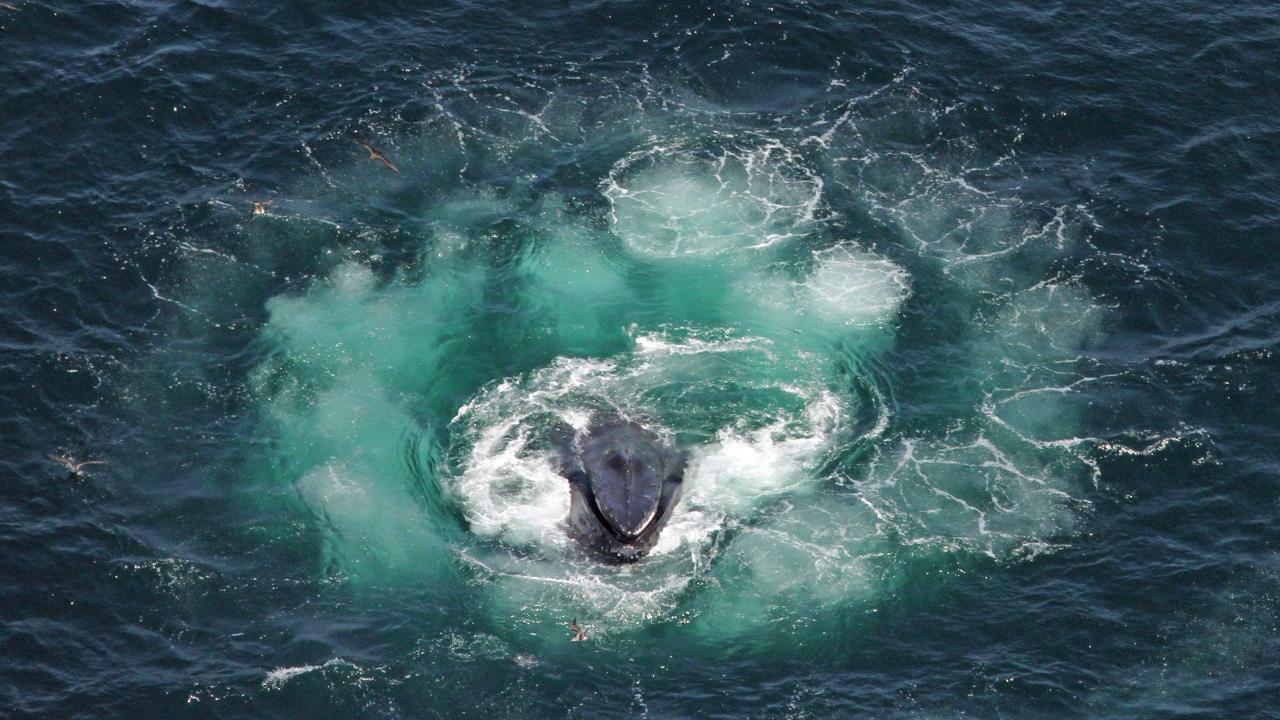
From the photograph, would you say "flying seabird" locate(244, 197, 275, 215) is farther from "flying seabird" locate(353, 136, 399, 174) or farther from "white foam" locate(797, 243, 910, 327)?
"white foam" locate(797, 243, 910, 327)

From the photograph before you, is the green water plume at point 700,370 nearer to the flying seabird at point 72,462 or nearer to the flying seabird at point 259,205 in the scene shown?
the flying seabird at point 259,205

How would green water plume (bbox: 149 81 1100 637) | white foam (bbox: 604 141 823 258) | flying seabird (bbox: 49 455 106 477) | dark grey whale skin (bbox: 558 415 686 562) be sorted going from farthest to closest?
white foam (bbox: 604 141 823 258)
flying seabird (bbox: 49 455 106 477)
green water plume (bbox: 149 81 1100 637)
dark grey whale skin (bbox: 558 415 686 562)

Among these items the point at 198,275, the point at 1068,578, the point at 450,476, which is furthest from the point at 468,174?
the point at 1068,578

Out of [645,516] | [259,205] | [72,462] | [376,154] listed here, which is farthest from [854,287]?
[72,462]

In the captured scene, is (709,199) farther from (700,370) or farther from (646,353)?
(700,370)

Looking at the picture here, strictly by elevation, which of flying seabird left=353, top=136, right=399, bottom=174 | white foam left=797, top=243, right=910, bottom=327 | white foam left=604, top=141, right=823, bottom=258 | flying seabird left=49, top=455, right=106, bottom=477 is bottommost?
flying seabird left=49, top=455, right=106, bottom=477

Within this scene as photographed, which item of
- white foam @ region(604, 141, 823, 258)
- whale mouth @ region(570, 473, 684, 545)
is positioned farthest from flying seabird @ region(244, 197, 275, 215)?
whale mouth @ region(570, 473, 684, 545)
